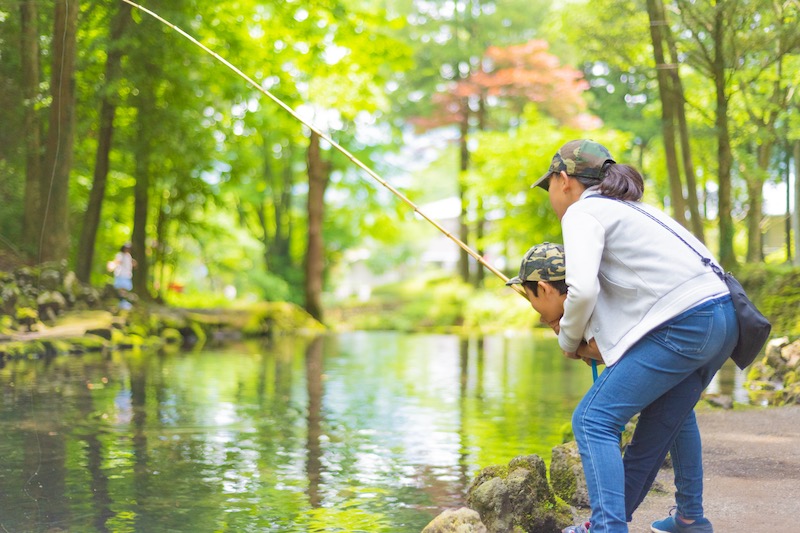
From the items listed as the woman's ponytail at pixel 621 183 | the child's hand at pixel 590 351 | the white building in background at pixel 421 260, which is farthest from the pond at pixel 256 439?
the white building in background at pixel 421 260

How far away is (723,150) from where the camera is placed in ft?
53.9

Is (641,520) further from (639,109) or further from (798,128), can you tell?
(639,109)

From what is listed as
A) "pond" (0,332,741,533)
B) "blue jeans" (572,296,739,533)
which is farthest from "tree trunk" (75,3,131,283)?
"blue jeans" (572,296,739,533)

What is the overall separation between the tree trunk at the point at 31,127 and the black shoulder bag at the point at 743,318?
9.06 m

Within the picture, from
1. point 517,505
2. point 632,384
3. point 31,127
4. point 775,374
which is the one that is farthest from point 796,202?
point 632,384

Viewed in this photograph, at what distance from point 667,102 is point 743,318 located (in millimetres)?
13541

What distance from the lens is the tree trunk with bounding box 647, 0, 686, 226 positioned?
1538 cm

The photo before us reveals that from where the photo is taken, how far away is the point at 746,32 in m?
14.9

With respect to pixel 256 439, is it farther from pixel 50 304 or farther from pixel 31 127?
pixel 50 304

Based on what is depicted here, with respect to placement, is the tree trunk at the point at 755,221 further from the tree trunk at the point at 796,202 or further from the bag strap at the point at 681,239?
the bag strap at the point at 681,239

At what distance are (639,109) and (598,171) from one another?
34.8 meters

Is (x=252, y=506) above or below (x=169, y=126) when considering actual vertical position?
below

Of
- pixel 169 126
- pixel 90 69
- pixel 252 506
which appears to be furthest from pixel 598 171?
pixel 169 126

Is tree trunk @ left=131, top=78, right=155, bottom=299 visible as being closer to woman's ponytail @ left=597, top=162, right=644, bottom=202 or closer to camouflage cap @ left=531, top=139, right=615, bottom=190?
camouflage cap @ left=531, top=139, right=615, bottom=190
